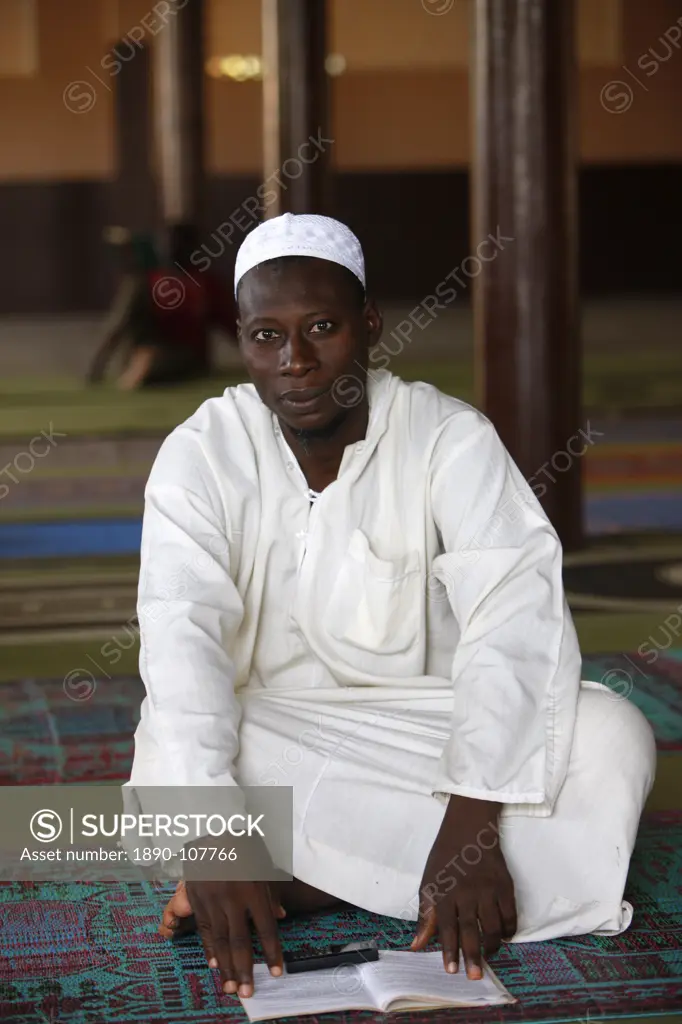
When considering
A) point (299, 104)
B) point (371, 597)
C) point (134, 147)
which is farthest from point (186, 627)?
point (134, 147)

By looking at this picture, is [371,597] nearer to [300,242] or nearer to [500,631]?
[500,631]

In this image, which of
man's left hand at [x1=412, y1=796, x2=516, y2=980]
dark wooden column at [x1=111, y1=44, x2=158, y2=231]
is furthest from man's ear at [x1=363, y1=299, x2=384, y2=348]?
dark wooden column at [x1=111, y1=44, x2=158, y2=231]

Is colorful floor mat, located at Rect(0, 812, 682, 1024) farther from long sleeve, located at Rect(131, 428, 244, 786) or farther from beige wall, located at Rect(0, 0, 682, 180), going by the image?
beige wall, located at Rect(0, 0, 682, 180)

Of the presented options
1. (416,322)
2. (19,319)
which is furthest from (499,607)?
(19,319)

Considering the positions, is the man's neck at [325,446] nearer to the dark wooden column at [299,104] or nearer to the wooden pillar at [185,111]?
the dark wooden column at [299,104]

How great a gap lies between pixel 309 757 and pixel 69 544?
349 centimetres

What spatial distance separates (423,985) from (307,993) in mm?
168

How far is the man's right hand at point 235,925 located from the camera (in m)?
2.15

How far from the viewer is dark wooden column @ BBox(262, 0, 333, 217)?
945 cm

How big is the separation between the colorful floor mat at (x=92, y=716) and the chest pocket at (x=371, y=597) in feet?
3.04

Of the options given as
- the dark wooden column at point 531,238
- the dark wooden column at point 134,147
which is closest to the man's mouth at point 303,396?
the dark wooden column at point 531,238

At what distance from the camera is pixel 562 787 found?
93.3 inches

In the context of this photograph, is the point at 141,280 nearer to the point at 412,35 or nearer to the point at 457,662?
the point at 412,35

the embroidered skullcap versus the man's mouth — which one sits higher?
the embroidered skullcap
